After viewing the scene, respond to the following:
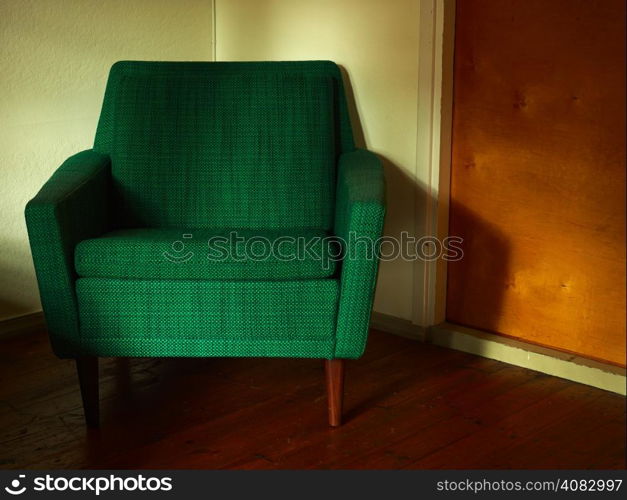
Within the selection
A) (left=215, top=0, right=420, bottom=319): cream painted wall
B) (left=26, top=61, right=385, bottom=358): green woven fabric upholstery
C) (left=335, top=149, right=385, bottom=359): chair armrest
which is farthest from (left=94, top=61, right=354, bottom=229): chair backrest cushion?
(left=335, top=149, right=385, bottom=359): chair armrest

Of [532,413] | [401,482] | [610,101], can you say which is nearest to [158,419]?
[401,482]

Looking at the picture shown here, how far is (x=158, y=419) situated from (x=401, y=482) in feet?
2.08

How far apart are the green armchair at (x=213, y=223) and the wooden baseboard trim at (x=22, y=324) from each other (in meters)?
0.54

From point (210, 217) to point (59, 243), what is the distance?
553mm

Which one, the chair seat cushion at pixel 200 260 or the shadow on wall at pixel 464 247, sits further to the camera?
the shadow on wall at pixel 464 247

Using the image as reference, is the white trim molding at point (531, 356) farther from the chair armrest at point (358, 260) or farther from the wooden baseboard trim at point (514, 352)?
the chair armrest at point (358, 260)

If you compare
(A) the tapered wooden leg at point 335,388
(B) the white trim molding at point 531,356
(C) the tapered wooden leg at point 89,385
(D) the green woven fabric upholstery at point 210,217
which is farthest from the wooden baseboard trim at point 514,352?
(C) the tapered wooden leg at point 89,385

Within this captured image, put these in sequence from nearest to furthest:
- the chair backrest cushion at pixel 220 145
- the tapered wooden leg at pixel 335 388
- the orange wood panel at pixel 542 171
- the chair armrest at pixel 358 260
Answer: the chair armrest at pixel 358 260, the tapered wooden leg at pixel 335 388, the orange wood panel at pixel 542 171, the chair backrest cushion at pixel 220 145

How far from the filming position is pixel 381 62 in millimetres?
2637

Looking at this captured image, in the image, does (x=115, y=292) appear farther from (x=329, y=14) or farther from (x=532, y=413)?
(x=329, y=14)

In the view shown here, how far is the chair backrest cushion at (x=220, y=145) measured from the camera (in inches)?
95.7

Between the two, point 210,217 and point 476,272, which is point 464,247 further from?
point 210,217

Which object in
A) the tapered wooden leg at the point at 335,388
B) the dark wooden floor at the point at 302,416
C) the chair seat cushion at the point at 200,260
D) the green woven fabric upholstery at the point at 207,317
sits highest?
the chair seat cushion at the point at 200,260

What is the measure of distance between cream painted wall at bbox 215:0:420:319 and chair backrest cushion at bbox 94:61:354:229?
0.18 m
